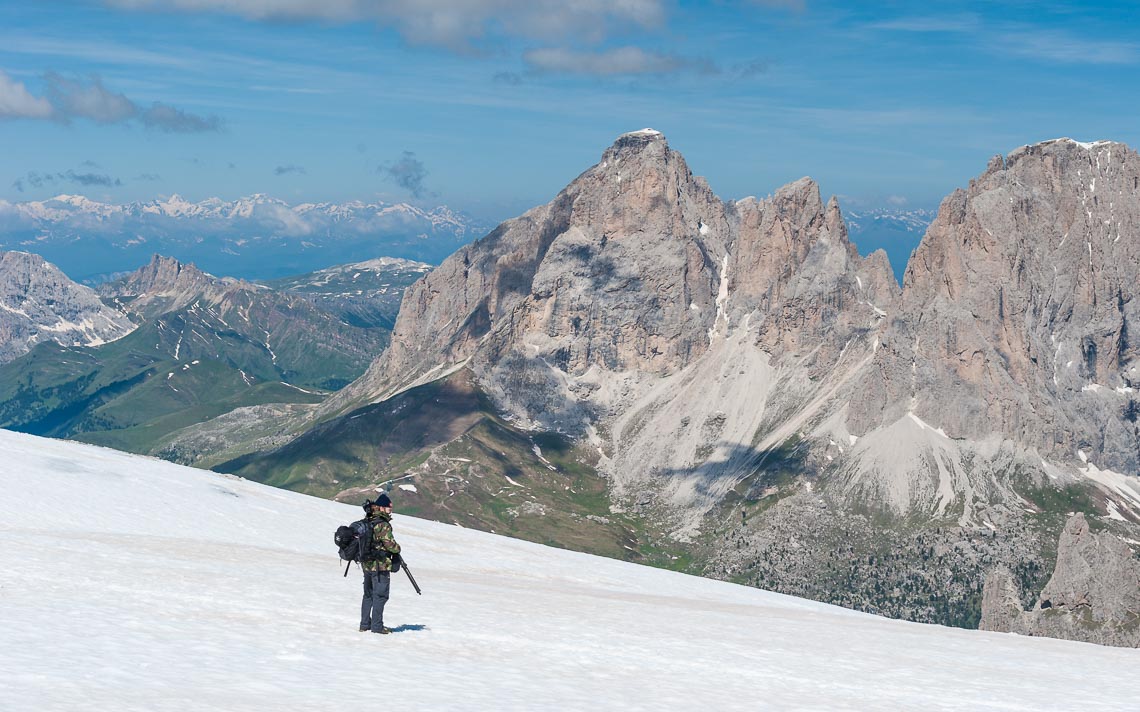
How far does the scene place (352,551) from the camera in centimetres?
4194

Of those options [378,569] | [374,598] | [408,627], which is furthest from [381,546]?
[408,627]

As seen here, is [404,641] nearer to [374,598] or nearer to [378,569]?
[374,598]

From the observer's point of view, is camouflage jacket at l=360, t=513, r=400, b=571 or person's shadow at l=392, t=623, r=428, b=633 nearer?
camouflage jacket at l=360, t=513, r=400, b=571

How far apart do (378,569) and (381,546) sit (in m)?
1.04

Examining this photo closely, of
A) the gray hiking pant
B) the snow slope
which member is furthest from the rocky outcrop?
the gray hiking pant

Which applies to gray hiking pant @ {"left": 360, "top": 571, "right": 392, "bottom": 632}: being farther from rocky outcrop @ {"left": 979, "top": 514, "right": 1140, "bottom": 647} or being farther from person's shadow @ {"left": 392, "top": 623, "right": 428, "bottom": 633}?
rocky outcrop @ {"left": 979, "top": 514, "right": 1140, "bottom": 647}

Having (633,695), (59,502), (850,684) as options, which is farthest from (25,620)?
(59,502)

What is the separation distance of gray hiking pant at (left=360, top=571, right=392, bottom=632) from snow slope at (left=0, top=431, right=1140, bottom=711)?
0.51 meters

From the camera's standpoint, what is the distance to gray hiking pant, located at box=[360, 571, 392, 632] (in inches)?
1620

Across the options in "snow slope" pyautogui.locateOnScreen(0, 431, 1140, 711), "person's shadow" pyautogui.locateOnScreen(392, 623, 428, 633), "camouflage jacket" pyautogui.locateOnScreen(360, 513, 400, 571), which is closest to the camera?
"snow slope" pyautogui.locateOnScreen(0, 431, 1140, 711)

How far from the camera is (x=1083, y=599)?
160875 mm

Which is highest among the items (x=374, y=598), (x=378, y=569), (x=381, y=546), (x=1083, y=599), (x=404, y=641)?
(x=381, y=546)

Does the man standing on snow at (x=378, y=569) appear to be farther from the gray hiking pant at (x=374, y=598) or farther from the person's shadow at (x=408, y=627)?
the person's shadow at (x=408, y=627)

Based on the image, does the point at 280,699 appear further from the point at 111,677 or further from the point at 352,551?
the point at 352,551
